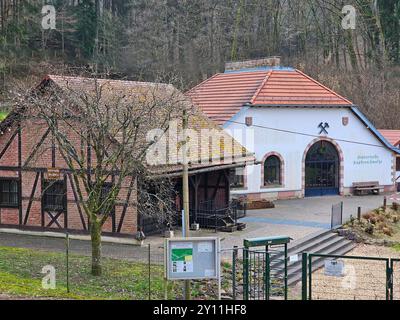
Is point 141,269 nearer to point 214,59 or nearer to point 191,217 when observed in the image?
point 191,217

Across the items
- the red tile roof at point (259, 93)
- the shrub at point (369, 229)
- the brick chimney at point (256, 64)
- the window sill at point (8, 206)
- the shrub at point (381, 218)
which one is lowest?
the shrub at point (369, 229)

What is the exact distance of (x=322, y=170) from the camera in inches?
1243

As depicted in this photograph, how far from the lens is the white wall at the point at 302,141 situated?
2961 centimetres

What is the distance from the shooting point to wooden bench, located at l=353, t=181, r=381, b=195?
31.9 meters

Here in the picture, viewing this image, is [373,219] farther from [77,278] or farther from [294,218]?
[77,278]

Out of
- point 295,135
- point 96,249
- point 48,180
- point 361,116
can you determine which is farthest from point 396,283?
point 361,116

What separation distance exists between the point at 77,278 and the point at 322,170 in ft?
61.3

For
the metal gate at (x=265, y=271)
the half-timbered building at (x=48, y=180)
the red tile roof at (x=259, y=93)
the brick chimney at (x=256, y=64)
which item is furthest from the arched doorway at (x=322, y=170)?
the metal gate at (x=265, y=271)

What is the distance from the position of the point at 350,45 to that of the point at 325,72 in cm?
354

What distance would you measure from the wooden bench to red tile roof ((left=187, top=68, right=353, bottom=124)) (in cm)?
427

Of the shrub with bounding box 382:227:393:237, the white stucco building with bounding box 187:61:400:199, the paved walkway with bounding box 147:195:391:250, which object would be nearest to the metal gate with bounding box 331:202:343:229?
the paved walkway with bounding box 147:195:391:250

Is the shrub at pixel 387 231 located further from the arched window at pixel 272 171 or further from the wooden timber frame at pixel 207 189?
the arched window at pixel 272 171

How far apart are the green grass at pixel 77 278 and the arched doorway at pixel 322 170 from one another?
51.7 ft

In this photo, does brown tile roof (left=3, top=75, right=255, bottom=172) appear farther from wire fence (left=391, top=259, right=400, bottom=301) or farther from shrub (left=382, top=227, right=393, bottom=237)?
wire fence (left=391, top=259, right=400, bottom=301)
